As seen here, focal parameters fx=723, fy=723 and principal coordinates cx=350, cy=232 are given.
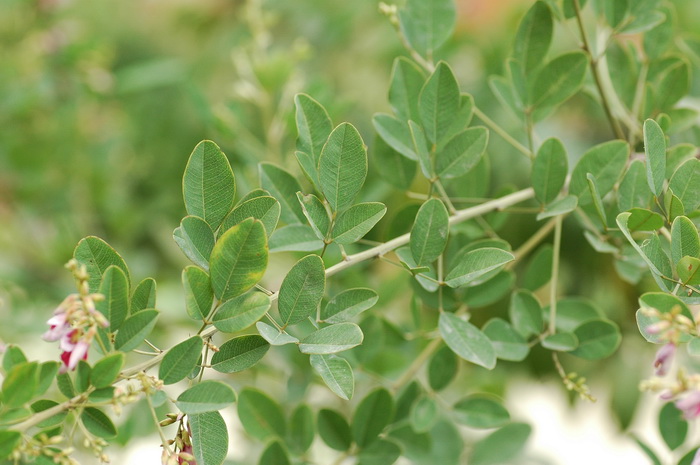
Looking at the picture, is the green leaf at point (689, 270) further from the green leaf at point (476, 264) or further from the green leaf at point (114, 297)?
the green leaf at point (114, 297)

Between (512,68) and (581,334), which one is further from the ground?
(512,68)

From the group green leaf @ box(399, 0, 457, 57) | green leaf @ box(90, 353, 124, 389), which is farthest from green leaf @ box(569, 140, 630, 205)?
green leaf @ box(90, 353, 124, 389)

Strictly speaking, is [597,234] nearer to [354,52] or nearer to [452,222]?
[452,222]

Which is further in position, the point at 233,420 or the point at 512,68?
the point at 233,420

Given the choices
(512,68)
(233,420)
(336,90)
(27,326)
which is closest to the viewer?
(512,68)

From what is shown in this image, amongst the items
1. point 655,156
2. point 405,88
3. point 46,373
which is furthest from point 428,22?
point 46,373

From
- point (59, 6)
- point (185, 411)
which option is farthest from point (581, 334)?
point (59, 6)
